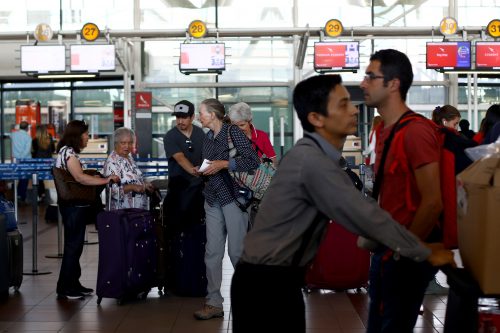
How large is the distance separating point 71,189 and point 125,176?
0.46 m

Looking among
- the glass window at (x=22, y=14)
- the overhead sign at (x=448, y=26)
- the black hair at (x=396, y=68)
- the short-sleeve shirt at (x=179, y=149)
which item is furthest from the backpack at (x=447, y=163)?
the glass window at (x=22, y=14)

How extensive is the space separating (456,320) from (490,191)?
559 mm

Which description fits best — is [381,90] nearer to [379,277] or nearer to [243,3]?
[379,277]

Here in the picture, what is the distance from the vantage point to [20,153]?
713 inches

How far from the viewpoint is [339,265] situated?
7.20 metres

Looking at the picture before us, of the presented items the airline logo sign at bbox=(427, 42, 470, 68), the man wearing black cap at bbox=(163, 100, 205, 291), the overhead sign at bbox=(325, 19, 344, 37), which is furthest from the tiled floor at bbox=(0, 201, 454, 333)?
the airline logo sign at bbox=(427, 42, 470, 68)

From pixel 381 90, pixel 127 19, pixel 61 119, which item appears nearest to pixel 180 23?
pixel 127 19

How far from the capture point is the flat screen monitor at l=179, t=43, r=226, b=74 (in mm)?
16938

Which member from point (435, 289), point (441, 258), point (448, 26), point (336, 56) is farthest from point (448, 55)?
point (441, 258)

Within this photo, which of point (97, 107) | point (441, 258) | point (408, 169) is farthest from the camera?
point (97, 107)

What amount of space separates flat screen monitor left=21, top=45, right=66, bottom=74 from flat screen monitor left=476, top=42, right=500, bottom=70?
7836 mm

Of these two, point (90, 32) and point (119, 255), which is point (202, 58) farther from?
point (119, 255)

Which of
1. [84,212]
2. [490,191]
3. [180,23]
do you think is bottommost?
[84,212]

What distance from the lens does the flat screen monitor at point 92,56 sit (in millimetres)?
17000
